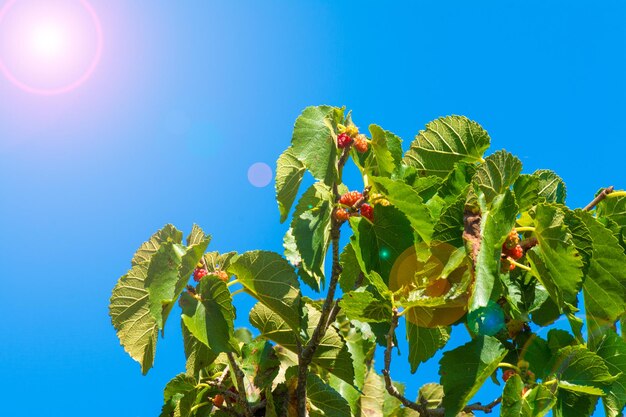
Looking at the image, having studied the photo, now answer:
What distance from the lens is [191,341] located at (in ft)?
11.1

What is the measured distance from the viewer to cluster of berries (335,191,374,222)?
3.02 meters

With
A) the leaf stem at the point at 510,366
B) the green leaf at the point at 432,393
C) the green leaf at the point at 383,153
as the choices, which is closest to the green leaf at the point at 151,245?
the green leaf at the point at 383,153

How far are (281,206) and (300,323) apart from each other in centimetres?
58

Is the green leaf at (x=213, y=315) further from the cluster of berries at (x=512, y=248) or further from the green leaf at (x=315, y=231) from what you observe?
the cluster of berries at (x=512, y=248)

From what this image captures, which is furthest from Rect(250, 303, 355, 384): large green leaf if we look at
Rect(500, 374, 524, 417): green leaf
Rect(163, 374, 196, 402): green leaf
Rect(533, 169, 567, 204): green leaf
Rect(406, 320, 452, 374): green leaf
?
Rect(533, 169, 567, 204): green leaf

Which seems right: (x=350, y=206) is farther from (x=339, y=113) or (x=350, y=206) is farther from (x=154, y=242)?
(x=154, y=242)

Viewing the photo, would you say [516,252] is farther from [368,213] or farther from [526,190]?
[368,213]

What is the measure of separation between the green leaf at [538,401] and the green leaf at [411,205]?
76cm

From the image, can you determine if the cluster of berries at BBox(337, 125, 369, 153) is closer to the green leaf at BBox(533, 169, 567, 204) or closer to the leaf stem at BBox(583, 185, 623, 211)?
the green leaf at BBox(533, 169, 567, 204)

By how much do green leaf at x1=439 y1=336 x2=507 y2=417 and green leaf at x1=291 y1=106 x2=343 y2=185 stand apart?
0.93 metres

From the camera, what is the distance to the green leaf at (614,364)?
2936 millimetres

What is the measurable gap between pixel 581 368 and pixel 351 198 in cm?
124

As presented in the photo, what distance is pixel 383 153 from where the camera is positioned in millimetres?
3111

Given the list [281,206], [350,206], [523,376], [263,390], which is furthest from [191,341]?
[523,376]
